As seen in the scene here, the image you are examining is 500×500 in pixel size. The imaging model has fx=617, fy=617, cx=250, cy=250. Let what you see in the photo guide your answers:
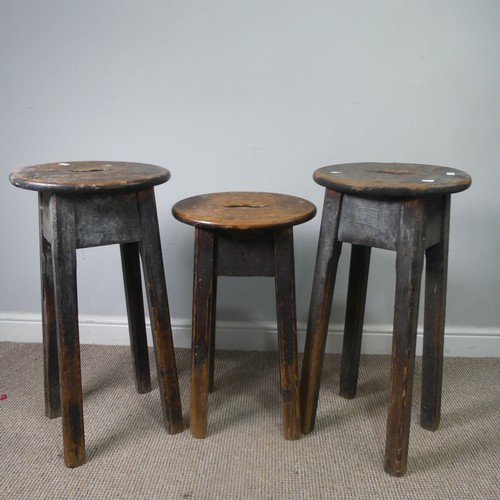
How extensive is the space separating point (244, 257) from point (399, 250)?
0.38 meters

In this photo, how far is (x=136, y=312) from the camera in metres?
1.88

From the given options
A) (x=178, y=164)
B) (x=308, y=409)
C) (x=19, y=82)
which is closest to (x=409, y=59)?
(x=178, y=164)

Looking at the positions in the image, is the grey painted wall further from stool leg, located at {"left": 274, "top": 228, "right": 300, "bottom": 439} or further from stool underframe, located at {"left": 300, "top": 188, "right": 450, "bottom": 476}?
stool leg, located at {"left": 274, "top": 228, "right": 300, "bottom": 439}

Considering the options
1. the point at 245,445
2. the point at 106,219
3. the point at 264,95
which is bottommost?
the point at 245,445

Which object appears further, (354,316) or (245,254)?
(354,316)

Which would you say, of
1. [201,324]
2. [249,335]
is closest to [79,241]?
[201,324]

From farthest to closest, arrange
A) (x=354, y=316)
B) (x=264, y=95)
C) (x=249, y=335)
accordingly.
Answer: (x=249, y=335), (x=264, y=95), (x=354, y=316)

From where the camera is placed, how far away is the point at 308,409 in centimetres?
169

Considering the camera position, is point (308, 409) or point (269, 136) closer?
point (308, 409)

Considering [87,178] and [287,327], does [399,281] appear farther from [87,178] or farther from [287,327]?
[87,178]

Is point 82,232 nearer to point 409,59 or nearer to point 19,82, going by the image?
point 19,82

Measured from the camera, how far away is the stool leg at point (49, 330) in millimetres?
1674

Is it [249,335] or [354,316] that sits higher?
[354,316]

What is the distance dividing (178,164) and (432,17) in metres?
0.93
